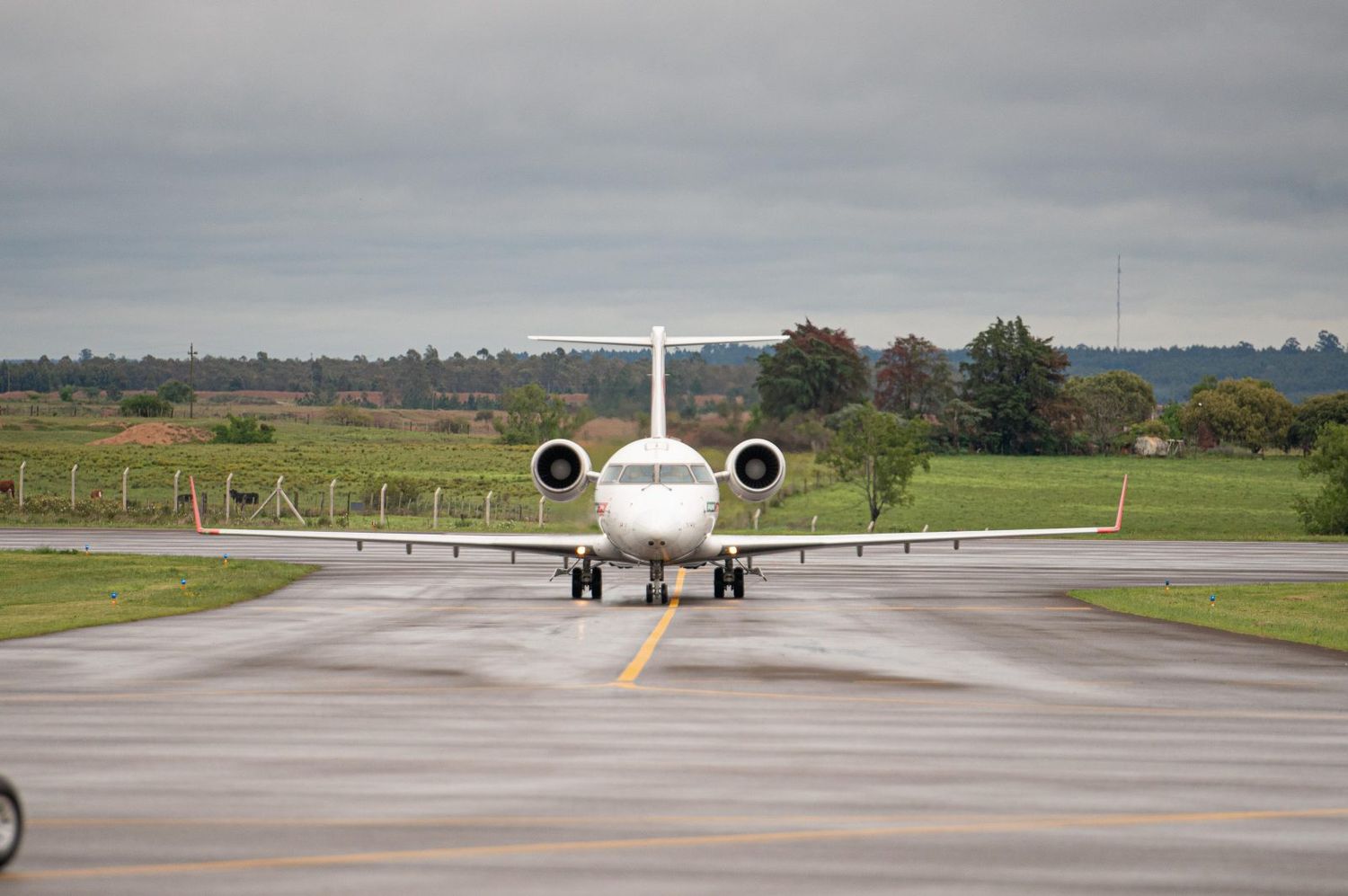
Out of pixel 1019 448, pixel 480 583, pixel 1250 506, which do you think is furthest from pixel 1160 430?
pixel 480 583

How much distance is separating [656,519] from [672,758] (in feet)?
56.3

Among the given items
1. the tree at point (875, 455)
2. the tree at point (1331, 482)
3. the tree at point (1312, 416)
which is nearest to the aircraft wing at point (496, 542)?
the tree at point (875, 455)

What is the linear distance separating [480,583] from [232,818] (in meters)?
27.0

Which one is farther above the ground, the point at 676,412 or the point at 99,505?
the point at 676,412

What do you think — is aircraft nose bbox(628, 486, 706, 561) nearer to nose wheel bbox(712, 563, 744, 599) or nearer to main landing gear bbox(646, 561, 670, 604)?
main landing gear bbox(646, 561, 670, 604)

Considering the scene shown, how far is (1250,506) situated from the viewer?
86062 mm

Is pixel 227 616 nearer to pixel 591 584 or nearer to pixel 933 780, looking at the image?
pixel 591 584

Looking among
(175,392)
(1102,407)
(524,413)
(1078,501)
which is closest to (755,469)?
(1078,501)

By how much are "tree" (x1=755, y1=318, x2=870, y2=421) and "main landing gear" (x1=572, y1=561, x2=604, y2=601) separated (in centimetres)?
3232

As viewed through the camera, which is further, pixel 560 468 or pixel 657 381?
pixel 657 381

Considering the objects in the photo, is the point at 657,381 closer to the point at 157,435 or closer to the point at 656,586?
the point at 656,586

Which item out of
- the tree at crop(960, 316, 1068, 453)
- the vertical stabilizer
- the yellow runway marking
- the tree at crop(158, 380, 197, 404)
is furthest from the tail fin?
the tree at crop(158, 380, 197, 404)

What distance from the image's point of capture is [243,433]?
13025cm

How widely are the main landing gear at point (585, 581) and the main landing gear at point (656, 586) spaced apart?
1497 millimetres
